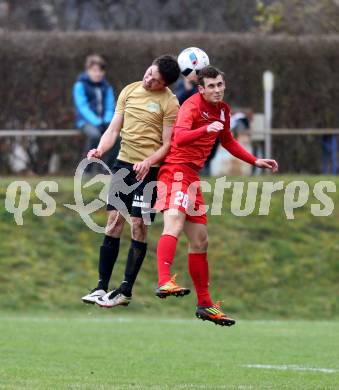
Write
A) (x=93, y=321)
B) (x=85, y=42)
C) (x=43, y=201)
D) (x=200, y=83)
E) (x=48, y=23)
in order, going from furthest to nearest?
(x=48, y=23)
(x=85, y=42)
(x=43, y=201)
(x=93, y=321)
(x=200, y=83)

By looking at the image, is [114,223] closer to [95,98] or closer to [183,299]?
[95,98]

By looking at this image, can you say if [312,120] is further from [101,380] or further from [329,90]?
[101,380]

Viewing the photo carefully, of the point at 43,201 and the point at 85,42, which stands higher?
the point at 85,42

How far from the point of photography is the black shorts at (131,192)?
11328 millimetres

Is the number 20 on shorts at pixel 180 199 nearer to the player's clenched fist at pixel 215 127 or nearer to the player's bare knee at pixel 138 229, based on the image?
the player's bare knee at pixel 138 229

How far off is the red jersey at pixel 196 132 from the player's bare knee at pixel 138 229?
1.97 ft

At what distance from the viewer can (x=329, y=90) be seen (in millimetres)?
23297

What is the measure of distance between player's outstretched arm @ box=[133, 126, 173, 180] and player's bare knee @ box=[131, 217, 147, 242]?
0.41 meters

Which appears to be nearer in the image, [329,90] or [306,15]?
[329,90]

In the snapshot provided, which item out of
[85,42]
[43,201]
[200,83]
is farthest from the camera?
[85,42]

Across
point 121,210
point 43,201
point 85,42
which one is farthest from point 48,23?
point 121,210

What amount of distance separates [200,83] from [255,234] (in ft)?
29.7

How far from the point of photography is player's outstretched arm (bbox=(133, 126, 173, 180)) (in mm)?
11031

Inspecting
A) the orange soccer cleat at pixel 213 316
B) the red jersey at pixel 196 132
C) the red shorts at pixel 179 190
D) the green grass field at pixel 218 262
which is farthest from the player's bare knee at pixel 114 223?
the green grass field at pixel 218 262
